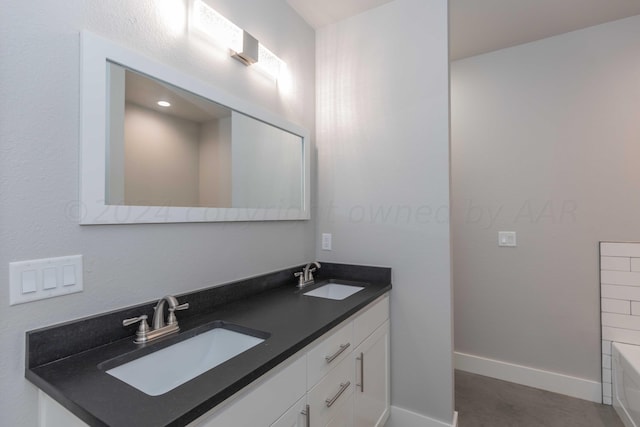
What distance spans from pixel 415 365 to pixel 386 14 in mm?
2203

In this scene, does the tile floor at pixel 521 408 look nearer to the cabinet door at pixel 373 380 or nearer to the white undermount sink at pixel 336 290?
the cabinet door at pixel 373 380

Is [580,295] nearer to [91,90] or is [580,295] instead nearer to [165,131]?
[165,131]

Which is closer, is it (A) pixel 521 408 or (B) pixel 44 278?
(B) pixel 44 278

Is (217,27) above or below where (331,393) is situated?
above

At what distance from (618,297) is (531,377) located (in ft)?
2.79

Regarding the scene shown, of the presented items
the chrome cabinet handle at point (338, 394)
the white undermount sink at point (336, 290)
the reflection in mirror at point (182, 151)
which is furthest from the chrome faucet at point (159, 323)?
the white undermount sink at point (336, 290)

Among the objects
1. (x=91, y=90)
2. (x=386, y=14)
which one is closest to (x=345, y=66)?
(x=386, y=14)

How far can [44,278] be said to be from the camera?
84 cm

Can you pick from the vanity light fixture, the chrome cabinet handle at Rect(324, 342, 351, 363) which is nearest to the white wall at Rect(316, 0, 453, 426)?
the vanity light fixture

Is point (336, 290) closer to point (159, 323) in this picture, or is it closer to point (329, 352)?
point (329, 352)

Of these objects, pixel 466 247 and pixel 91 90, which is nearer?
pixel 91 90

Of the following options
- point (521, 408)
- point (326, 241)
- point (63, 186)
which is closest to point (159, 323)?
point (63, 186)

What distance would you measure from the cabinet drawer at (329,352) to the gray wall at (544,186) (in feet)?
5.50

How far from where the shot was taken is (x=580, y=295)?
2178mm
